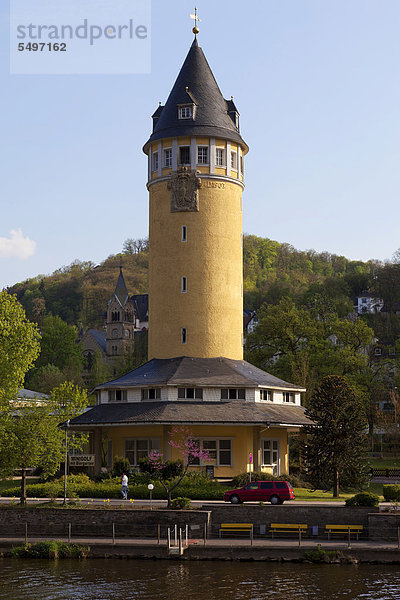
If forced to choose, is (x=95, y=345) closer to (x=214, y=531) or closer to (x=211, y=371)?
(x=211, y=371)

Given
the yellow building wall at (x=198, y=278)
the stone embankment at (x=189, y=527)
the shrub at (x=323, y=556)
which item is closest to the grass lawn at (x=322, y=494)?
the stone embankment at (x=189, y=527)

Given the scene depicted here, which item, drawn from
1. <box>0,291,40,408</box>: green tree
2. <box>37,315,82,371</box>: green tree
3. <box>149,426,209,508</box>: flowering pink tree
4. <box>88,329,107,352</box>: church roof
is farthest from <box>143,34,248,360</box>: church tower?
<box>88,329,107,352</box>: church roof

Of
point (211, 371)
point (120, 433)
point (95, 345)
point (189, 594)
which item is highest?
point (95, 345)

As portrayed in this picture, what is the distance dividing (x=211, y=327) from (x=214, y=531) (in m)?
25.7

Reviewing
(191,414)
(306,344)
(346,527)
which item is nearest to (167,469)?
(191,414)

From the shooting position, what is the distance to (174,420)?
177 feet

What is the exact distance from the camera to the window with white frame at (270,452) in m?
58.5

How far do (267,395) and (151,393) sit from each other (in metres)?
8.16

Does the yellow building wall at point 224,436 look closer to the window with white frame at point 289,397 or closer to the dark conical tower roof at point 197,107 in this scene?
the window with white frame at point 289,397

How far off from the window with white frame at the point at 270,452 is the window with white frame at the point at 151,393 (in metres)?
7.94

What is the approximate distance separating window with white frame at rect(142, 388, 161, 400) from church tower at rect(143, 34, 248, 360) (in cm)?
531

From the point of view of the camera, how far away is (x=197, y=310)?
207ft

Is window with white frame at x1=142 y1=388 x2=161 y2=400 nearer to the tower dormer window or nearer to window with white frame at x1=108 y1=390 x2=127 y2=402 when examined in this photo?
window with white frame at x1=108 y1=390 x2=127 y2=402

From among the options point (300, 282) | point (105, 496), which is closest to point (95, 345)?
point (300, 282)
